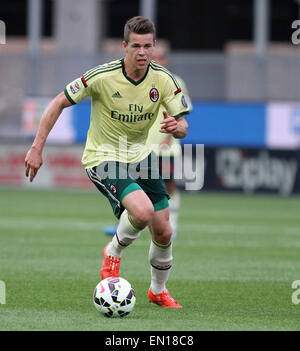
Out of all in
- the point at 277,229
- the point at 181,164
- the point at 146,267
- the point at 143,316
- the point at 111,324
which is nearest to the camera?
the point at 111,324

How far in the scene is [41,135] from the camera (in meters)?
6.52

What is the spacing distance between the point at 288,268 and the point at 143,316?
9.81 ft

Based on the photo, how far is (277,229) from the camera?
1247cm

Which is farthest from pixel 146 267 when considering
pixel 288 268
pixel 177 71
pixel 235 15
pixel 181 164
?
pixel 235 15

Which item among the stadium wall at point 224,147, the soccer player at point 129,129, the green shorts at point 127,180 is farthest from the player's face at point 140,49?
the stadium wall at point 224,147

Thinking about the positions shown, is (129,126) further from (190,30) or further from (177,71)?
(190,30)

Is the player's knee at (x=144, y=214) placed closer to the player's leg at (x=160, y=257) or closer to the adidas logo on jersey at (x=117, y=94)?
the player's leg at (x=160, y=257)

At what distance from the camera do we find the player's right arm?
21.0 feet

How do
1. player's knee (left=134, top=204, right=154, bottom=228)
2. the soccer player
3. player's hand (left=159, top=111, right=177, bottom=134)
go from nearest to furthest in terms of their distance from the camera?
1. player's knee (left=134, top=204, right=154, bottom=228)
2. player's hand (left=159, top=111, right=177, bottom=134)
3. the soccer player

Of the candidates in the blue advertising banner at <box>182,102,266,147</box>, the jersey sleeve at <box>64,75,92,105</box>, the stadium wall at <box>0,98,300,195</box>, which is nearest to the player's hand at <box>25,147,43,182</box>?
the jersey sleeve at <box>64,75,92,105</box>

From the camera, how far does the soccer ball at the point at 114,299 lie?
6117mm

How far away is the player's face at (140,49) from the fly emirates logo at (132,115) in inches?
11.9

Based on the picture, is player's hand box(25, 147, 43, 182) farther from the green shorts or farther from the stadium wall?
the stadium wall

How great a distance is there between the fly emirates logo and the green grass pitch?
1395 millimetres
